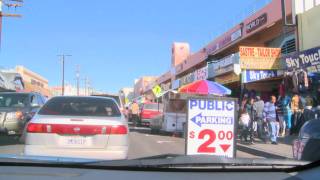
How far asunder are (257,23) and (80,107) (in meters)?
20.0

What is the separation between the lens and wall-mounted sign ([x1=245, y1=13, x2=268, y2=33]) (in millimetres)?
27153

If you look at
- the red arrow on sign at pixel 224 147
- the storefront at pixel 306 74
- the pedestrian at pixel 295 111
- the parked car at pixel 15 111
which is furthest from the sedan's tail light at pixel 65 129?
the pedestrian at pixel 295 111

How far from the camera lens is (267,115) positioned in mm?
18391

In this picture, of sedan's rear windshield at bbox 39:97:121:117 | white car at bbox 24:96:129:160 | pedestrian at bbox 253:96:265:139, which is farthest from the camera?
pedestrian at bbox 253:96:265:139

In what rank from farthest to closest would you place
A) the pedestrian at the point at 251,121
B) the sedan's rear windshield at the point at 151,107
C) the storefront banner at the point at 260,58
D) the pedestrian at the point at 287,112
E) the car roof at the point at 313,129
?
the sedan's rear windshield at the point at 151,107
the storefront banner at the point at 260,58
the pedestrian at the point at 287,112
the pedestrian at the point at 251,121
the car roof at the point at 313,129

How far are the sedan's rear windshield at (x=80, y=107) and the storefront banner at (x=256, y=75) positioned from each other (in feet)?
52.8

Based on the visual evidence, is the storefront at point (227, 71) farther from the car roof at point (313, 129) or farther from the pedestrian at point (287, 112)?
the car roof at point (313, 129)

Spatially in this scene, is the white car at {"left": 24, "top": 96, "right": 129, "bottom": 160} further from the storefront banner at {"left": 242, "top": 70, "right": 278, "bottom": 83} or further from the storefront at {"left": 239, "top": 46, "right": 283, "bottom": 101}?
the storefront banner at {"left": 242, "top": 70, "right": 278, "bottom": 83}

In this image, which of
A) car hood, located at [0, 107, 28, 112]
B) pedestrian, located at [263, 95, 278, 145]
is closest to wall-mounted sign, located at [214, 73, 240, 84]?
pedestrian, located at [263, 95, 278, 145]

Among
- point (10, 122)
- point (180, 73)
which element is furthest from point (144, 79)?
point (10, 122)

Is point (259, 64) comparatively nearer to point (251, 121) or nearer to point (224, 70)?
point (224, 70)

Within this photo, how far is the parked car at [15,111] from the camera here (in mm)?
15484

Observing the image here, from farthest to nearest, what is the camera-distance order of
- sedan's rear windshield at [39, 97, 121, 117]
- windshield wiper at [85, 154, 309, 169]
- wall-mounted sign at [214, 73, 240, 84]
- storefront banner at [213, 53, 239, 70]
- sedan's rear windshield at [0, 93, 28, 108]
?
wall-mounted sign at [214, 73, 240, 84], storefront banner at [213, 53, 239, 70], sedan's rear windshield at [0, 93, 28, 108], sedan's rear windshield at [39, 97, 121, 117], windshield wiper at [85, 154, 309, 169]

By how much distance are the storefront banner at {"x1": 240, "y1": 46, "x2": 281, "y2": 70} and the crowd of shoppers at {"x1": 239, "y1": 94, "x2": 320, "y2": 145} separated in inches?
123
